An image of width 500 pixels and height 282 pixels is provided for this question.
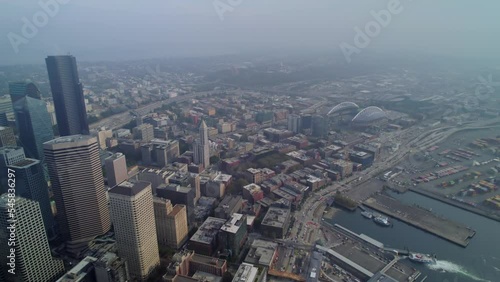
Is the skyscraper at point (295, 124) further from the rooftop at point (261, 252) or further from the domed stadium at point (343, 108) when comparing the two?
the rooftop at point (261, 252)

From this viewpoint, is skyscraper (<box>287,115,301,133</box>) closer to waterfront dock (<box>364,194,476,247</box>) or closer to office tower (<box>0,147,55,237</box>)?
waterfront dock (<box>364,194,476,247</box>)

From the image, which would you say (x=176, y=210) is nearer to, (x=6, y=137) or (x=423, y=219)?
(x=6, y=137)

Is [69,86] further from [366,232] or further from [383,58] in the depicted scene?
[383,58]

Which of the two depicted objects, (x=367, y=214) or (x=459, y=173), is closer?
(x=367, y=214)

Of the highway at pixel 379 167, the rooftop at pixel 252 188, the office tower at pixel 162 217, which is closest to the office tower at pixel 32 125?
the office tower at pixel 162 217

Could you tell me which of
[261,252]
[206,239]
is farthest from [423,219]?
[206,239]

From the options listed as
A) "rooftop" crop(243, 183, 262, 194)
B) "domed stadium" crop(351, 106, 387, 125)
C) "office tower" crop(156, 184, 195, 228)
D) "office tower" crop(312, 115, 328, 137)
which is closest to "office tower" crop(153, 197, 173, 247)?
"office tower" crop(156, 184, 195, 228)

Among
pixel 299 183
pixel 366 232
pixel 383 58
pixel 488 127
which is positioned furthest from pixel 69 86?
pixel 383 58
